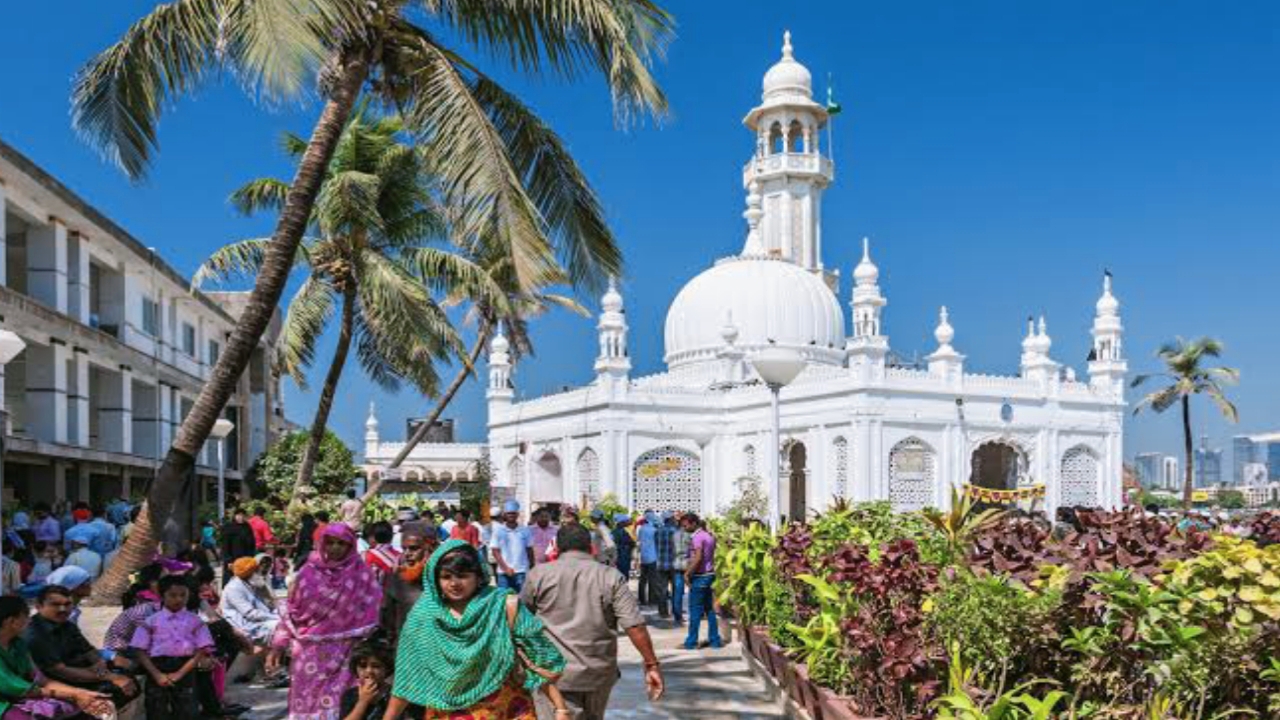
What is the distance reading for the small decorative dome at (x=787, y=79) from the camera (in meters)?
46.6

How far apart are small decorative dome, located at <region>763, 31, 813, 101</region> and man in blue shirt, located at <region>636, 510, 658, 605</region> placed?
109 feet

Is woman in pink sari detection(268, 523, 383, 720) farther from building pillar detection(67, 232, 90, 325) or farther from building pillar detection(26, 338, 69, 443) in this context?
building pillar detection(67, 232, 90, 325)

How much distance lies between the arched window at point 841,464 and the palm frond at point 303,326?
14.8m

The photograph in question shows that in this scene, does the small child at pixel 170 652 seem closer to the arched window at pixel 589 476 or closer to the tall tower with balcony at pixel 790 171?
the arched window at pixel 589 476

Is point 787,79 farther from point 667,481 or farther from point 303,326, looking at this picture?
point 303,326

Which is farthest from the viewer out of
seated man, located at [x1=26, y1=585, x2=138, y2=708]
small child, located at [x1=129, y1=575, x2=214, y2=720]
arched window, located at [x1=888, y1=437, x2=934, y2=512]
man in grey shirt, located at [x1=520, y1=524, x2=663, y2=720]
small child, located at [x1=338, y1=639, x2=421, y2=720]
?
arched window, located at [x1=888, y1=437, x2=934, y2=512]

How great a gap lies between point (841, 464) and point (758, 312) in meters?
10.3

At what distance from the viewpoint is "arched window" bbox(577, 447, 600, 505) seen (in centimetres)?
3300

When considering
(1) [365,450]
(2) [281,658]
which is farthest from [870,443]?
(1) [365,450]

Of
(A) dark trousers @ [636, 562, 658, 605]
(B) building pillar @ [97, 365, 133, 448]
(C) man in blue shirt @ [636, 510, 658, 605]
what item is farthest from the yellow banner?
(B) building pillar @ [97, 365, 133, 448]

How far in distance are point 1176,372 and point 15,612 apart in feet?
133

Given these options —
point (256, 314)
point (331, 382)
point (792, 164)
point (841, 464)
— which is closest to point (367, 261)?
point (331, 382)

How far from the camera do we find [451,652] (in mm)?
4637

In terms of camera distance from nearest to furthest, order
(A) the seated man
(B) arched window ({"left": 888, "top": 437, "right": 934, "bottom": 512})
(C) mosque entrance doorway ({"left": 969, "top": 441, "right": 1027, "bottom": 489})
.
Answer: (A) the seated man
(B) arched window ({"left": 888, "top": 437, "right": 934, "bottom": 512})
(C) mosque entrance doorway ({"left": 969, "top": 441, "right": 1027, "bottom": 489})
